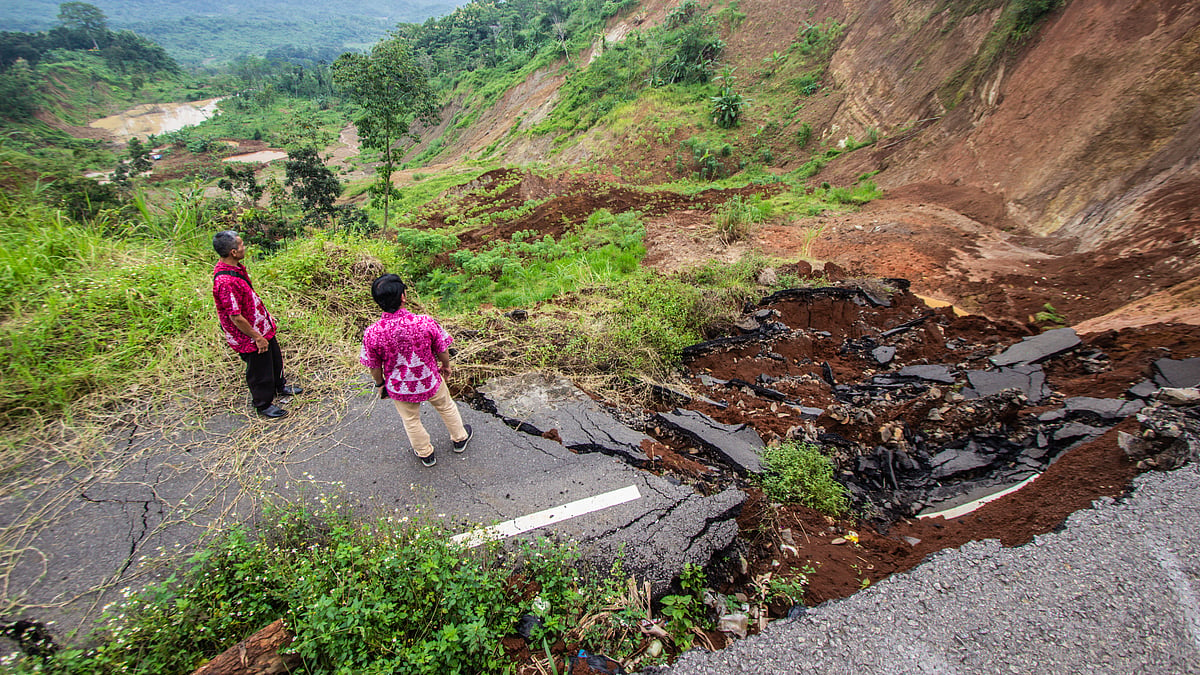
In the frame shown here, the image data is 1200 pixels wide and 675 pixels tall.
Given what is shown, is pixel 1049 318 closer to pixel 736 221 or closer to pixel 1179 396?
pixel 1179 396

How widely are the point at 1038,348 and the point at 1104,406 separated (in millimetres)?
1339

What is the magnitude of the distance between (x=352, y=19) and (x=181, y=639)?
210313 mm

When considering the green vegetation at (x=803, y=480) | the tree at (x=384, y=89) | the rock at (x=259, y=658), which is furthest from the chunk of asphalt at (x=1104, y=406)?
the tree at (x=384, y=89)

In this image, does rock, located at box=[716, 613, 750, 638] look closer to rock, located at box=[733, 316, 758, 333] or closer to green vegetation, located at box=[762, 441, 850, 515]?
green vegetation, located at box=[762, 441, 850, 515]

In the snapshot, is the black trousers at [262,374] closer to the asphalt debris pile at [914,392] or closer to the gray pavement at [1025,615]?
the asphalt debris pile at [914,392]

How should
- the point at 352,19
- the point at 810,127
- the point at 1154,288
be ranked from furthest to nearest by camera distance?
the point at 352,19, the point at 810,127, the point at 1154,288

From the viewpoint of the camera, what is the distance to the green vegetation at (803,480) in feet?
10.2

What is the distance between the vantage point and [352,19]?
161375mm

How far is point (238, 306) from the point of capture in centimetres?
338

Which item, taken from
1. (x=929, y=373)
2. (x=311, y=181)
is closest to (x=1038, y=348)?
(x=929, y=373)

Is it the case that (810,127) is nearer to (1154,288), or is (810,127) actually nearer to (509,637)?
(1154,288)

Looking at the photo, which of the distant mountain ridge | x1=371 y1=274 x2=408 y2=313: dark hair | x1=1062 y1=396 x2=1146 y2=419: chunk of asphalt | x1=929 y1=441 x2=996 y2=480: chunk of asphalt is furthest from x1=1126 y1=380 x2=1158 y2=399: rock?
the distant mountain ridge

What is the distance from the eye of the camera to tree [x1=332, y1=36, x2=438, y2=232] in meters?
10.2

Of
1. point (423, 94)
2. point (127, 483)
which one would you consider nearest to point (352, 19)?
point (423, 94)
